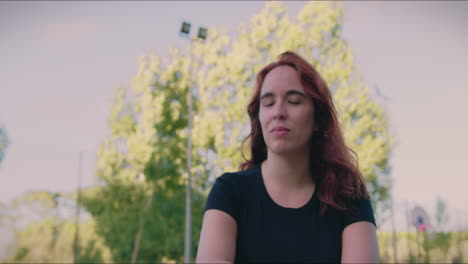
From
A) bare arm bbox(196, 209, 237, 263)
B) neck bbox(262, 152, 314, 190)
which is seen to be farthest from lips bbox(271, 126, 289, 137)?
bare arm bbox(196, 209, 237, 263)

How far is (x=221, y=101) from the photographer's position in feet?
49.1

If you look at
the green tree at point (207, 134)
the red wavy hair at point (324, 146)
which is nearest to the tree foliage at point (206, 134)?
the green tree at point (207, 134)

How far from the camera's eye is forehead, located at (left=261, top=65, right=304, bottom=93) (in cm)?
170

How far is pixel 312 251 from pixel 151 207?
1332 centimetres

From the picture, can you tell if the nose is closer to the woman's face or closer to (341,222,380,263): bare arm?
the woman's face

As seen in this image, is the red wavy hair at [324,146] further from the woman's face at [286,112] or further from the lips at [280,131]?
the lips at [280,131]

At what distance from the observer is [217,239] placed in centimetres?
156

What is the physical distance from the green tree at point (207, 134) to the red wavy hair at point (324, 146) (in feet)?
38.9

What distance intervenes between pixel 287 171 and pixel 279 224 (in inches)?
8.9

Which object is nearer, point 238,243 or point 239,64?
point 238,243

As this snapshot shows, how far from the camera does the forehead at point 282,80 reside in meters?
1.70

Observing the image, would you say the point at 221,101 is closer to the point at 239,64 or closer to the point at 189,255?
the point at 239,64

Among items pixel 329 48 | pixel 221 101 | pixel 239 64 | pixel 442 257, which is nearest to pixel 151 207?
pixel 221 101

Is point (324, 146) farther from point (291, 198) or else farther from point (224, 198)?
point (224, 198)
